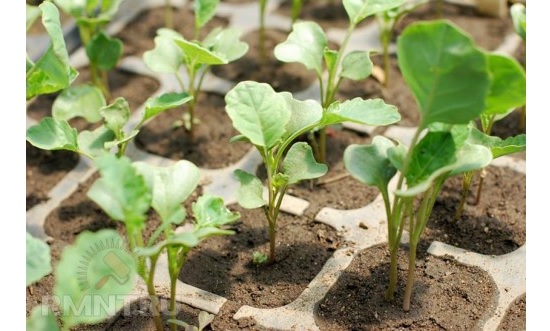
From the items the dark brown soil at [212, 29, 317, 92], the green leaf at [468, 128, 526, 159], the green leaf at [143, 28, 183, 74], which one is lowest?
the dark brown soil at [212, 29, 317, 92]

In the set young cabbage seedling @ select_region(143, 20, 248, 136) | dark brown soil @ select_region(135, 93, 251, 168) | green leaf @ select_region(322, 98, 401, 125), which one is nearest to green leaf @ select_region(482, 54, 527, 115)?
green leaf @ select_region(322, 98, 401, 125)

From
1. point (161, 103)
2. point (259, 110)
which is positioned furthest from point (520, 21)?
point (161, 103)

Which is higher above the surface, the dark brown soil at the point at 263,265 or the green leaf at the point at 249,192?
the green leaf at the point at 249,192

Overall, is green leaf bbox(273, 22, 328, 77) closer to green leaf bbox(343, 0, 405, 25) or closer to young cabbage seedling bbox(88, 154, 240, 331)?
green leaf bbox(343, 0, 405, 25)

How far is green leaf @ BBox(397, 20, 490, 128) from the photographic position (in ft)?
3.06

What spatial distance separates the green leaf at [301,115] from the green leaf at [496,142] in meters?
0.24

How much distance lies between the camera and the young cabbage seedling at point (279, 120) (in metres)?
1.14

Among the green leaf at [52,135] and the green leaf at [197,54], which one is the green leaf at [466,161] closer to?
the green leaf at [197,54]

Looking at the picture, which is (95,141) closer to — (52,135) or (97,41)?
(52,135)

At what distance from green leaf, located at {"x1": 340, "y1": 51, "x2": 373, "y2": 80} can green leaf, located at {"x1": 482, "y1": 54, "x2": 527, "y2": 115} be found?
0.38 m

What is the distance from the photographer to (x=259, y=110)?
1.16 metres

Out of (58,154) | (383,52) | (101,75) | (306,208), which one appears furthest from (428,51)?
(101,75)

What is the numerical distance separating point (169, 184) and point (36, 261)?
21cm

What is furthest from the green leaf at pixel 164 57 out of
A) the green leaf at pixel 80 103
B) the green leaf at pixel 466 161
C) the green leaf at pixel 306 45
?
the green leaf at pixel 466 161
